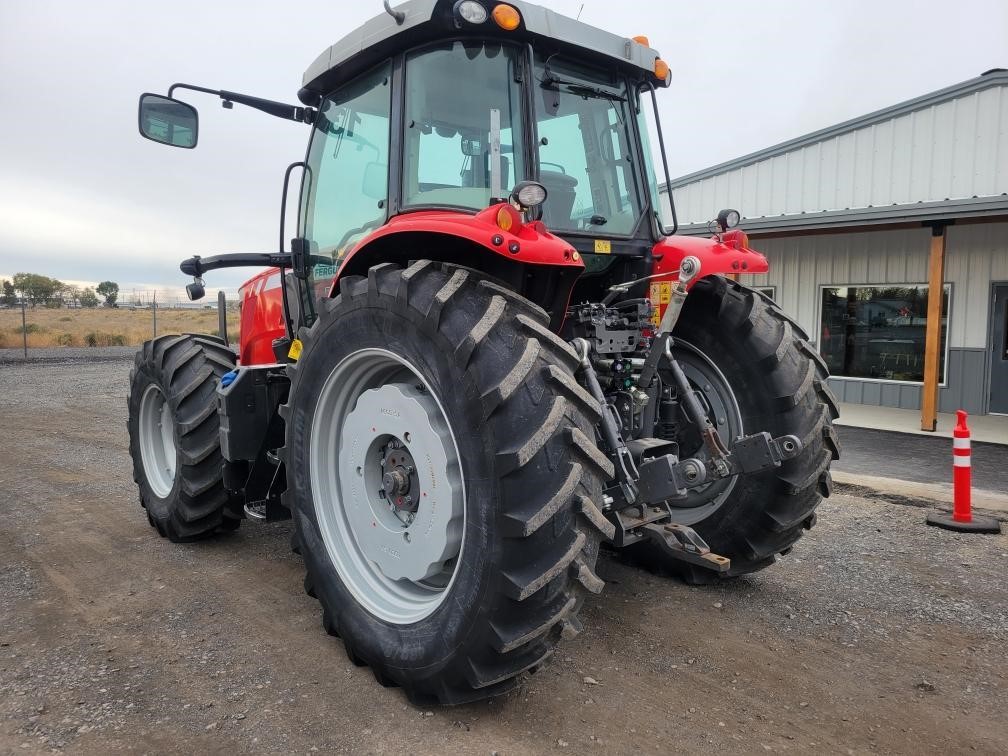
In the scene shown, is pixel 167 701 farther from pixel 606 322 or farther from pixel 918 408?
pixel 918 408

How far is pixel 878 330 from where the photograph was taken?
37.9 feet

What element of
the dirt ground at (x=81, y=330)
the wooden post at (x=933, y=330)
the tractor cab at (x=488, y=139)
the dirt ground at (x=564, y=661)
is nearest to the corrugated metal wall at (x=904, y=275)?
the wooden post at (x=933, y=330)

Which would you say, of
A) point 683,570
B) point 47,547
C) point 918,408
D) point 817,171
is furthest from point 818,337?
point 47,547

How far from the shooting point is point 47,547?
14.9 ft

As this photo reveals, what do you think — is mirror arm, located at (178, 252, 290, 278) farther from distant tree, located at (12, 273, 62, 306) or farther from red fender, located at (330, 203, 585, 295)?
distant tree, located at (12, 273, 62, 306)

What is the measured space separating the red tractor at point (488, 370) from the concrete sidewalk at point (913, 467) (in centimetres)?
306

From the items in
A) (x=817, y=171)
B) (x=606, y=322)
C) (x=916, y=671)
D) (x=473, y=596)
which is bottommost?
(x=916, y=671)

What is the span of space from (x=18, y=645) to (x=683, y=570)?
329cm

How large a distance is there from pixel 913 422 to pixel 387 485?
9.42 m

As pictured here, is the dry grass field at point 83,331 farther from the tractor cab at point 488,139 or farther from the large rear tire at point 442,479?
the large rear tire at point 442,479

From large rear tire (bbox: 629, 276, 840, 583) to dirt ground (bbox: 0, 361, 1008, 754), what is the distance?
38cm

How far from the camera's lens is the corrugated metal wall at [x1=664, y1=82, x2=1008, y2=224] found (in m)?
9.70

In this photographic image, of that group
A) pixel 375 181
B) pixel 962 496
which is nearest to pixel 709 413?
pixel 375 181

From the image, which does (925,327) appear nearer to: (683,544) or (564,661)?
(683,544)
